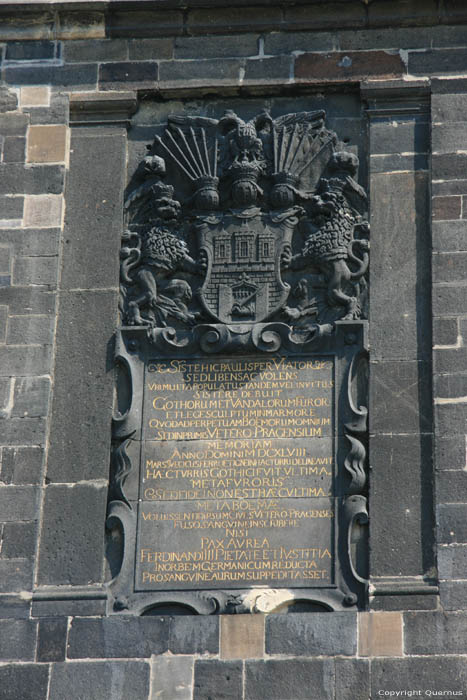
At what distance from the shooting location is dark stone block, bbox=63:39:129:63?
14.0m

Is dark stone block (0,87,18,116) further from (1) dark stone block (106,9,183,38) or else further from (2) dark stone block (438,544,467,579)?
(2) dark stone block (438,544,467,579)

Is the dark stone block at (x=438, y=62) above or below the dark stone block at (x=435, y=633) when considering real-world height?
above

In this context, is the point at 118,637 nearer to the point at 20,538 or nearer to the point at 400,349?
the point at 20,538

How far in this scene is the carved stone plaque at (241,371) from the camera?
1207 centimetres

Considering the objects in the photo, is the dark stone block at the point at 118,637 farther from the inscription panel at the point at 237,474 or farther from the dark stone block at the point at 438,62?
the dark stone block at the point at 438,62

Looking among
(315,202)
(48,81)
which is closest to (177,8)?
(48,81)

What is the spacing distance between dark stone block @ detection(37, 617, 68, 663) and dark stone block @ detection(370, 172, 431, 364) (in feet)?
10.3

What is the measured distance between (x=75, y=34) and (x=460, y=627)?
611cm

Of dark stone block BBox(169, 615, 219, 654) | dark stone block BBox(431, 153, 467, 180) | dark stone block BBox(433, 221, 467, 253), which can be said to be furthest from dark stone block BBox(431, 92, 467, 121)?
dark stone block BBox(169, 615, 219, 654)

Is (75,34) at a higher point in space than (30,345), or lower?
higher

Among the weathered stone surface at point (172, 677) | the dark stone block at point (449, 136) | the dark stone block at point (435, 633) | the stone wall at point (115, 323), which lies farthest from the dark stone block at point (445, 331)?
the weathered stone surface at point (172, 677)

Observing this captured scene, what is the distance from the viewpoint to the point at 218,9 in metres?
14.1

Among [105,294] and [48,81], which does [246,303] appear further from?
[48,81]

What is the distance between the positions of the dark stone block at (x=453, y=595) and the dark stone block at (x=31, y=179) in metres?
4.55
